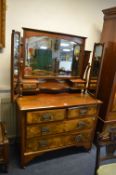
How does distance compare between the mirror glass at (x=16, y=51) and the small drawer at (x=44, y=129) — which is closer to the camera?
the mirror glass at (x=16, y=51)

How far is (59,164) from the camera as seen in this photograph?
205 cm

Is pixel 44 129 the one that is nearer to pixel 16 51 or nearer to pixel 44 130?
pixel 44 130

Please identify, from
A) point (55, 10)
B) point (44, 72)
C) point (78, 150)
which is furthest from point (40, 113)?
point (55, 10)

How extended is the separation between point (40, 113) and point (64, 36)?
102 centimetres

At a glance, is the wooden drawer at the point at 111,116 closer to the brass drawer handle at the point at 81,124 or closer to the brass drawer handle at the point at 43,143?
the brass drawer handle at the point at 81,124

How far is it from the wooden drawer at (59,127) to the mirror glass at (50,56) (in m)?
0.66

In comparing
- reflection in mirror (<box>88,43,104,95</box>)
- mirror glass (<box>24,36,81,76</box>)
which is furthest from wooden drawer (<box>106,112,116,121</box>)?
mirror glass (<box>24,36,81,76</box>)

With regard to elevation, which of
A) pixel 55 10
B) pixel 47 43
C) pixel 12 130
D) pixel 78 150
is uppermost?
pixel 55 10

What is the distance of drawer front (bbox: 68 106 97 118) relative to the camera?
1.94m

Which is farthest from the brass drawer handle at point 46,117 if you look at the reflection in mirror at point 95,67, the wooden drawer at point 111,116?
the wooden drawer at point 111,116

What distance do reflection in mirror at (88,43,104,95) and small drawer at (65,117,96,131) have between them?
0.38 meters

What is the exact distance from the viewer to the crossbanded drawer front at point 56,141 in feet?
6.19

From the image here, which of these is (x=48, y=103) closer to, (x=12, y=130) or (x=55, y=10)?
(x=12, y=130)

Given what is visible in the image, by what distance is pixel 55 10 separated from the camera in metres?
2.09
